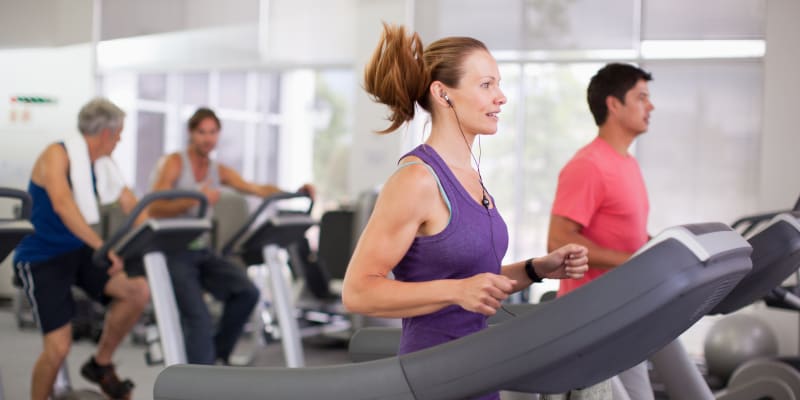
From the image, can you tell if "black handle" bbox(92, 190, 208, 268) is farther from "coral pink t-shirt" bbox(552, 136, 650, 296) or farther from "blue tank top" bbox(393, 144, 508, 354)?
"blue tank top" bbox(393, 144, 508, 354)

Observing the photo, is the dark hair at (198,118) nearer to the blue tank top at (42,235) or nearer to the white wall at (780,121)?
the blue tank top at (42,235)

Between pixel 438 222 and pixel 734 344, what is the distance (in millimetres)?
3987

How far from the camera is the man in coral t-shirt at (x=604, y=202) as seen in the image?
8.39ft

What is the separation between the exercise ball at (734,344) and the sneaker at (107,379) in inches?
121

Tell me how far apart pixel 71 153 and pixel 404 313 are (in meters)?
2.39

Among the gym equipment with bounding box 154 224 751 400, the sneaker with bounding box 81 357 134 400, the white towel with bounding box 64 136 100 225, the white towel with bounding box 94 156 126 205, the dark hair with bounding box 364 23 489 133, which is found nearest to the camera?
the gym equipment with bounding box 154 224 751 400

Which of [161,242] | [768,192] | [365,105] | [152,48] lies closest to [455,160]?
[161,242]

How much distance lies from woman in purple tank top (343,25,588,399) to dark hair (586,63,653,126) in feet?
3.80

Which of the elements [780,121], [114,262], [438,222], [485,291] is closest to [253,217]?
[114,262]

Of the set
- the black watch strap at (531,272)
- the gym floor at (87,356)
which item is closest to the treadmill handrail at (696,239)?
the black watch strap at (531,272)

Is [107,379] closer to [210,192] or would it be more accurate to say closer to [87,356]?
[87,356]

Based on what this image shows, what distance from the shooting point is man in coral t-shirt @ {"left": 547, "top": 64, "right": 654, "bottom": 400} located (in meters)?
2.56

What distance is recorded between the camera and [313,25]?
8.46 meters

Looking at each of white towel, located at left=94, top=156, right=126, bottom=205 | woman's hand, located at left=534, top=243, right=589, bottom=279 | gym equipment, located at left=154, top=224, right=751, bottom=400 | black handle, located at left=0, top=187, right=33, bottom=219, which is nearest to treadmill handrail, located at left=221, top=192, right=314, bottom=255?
white towel, located at left=94, top=156, right=126, bottom=205
